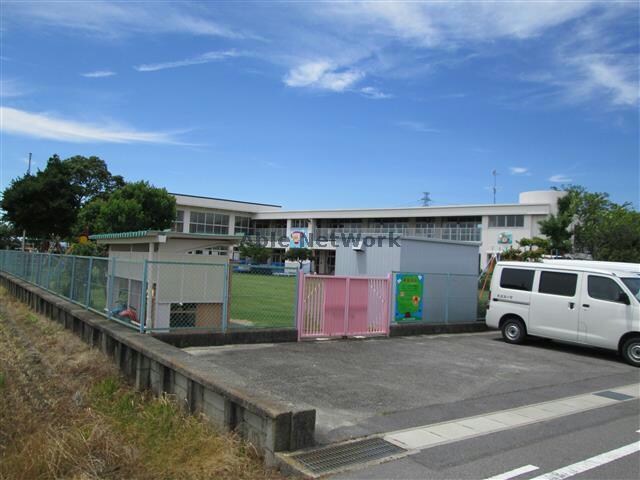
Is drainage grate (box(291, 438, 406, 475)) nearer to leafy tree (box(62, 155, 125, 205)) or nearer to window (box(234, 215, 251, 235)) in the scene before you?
leafy tree (box(62, 155, 125, 205))

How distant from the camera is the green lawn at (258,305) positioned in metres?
13.3

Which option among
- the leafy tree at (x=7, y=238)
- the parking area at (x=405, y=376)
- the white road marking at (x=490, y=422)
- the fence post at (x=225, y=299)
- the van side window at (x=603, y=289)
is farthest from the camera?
the leafy tree at (x=7, y=238)

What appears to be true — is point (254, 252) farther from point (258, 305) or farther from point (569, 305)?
point (569, 305)

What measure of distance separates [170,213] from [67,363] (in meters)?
36.0

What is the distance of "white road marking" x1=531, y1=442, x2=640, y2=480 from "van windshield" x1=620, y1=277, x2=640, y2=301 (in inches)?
240

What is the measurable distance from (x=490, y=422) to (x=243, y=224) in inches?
2652

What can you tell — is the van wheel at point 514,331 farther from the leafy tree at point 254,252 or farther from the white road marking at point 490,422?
the leafy tree at point 254,252

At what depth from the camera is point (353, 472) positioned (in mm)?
4543

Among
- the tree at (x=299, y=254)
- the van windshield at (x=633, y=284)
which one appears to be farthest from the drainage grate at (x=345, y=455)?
the tree at (x=299, y=254)

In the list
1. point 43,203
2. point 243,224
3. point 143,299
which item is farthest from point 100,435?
point 243,224

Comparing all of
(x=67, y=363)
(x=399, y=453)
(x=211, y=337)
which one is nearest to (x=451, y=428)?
(x=399, y=453)

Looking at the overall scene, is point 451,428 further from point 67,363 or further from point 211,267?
point 67,363

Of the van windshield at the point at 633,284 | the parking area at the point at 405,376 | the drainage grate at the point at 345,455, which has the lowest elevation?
the parking area at the point at 405,376

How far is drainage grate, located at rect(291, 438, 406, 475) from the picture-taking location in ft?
15.1
